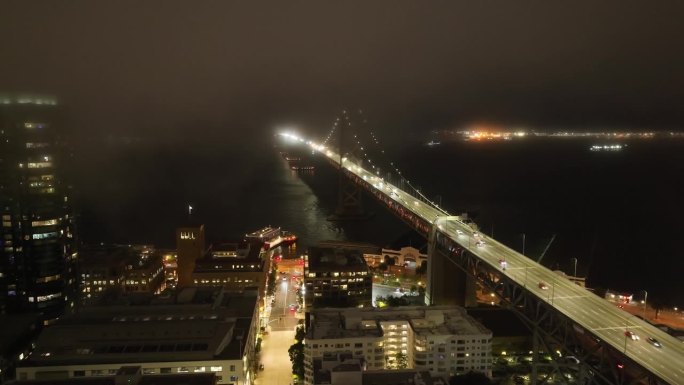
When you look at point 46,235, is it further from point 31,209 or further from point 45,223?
point 31,209

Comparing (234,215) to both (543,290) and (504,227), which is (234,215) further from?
(543,290)

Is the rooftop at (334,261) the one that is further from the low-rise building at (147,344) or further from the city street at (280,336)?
the low-rise building at (147,344)

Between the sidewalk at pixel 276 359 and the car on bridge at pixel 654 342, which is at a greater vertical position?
the car on bridge at pixel 654 342

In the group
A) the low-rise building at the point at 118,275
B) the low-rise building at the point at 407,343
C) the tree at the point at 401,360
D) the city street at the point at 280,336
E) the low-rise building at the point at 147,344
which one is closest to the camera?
the low-rise building at the point at 147,344

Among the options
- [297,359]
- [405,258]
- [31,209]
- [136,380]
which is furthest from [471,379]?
[31,209]

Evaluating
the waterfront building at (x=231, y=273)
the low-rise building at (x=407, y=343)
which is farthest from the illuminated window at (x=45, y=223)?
the low-rise building at (x=407, y=343)

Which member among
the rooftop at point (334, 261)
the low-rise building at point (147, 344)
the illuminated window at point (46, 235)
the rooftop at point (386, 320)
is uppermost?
the illuminated window at point (46, 235)

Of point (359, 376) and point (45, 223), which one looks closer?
point (359, 376)
